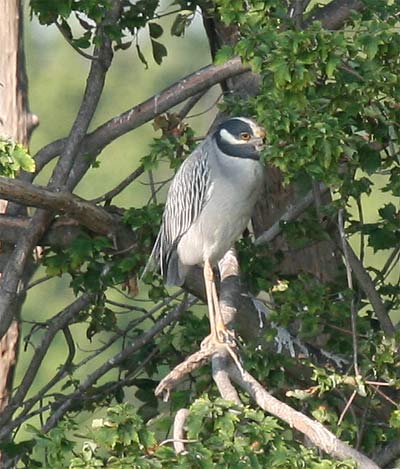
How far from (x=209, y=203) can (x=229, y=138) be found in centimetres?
32

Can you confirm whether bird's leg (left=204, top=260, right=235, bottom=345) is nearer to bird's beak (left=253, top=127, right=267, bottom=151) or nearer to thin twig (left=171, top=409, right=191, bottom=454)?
bird's beak (left=253, top=127, right=267, bottom=151)

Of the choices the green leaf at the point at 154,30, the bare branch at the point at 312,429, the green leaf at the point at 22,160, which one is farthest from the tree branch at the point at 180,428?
the green leaf at the point at 154,30

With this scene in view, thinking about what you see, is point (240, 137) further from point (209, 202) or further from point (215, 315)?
point (215, 315)

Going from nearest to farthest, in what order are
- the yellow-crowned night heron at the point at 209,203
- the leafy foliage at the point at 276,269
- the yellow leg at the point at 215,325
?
the leafy foliage at the point at 276,269
the yellow leg at the point at 215,325
the yellow-crowned night heron at the point at 209,203

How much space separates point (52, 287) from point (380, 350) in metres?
19.8

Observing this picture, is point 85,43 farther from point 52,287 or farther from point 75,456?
point 52,287

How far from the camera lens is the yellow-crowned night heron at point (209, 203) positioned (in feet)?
16.5

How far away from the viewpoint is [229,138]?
4.95 m

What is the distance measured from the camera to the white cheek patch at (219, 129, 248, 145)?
4930mm

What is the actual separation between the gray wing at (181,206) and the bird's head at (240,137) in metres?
0.12

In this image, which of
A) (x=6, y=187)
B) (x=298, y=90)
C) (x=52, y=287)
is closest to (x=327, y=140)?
(x=298, y=90)

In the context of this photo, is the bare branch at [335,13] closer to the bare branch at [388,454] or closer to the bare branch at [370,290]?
the bare branch at [370,290]

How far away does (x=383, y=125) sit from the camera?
4.21 metres

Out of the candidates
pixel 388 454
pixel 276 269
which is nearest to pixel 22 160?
pixel 276 269
